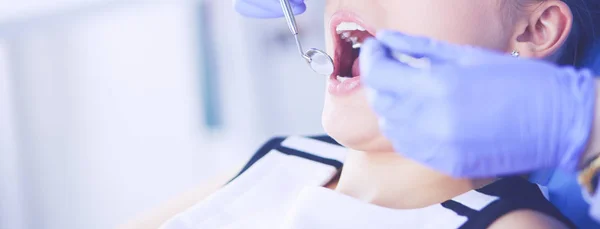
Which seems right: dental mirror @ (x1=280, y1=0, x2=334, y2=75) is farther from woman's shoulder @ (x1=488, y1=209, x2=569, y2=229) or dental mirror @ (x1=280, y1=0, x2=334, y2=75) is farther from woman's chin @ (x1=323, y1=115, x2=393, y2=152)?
woman's shoulder @ (x1=488, y1=209, x2=569, y2=229)

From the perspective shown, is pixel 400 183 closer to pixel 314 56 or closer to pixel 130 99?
pixel 314 56

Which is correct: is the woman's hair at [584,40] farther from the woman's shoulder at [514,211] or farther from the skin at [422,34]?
the woman's shoulder at [514,211]

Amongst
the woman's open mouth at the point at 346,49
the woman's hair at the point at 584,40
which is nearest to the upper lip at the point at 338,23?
the woman's open mouth at the point at 346,49

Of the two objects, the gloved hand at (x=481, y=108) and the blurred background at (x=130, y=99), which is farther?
the blurred background at (x=130, y=99)

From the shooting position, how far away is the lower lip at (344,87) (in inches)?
39.3

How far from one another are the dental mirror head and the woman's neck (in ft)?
0.49

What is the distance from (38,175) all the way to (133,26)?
2.03 feet

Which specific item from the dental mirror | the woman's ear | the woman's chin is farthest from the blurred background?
the woman's ear

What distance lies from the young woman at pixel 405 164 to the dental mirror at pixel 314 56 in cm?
2

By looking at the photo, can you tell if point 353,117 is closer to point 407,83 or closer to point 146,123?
point 407,83

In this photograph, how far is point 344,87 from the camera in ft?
3.31

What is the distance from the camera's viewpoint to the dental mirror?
1049 millimetres

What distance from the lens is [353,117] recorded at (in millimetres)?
989

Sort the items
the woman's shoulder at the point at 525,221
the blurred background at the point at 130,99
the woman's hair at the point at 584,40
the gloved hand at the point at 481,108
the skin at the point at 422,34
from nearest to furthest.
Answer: the gloved hand at the point at 481,108
the woman's shoulder at the point at 525,221
the skin at the point at 422,34
the woman's hair at the point at 584,40
the blurred background at the point at 130,99
